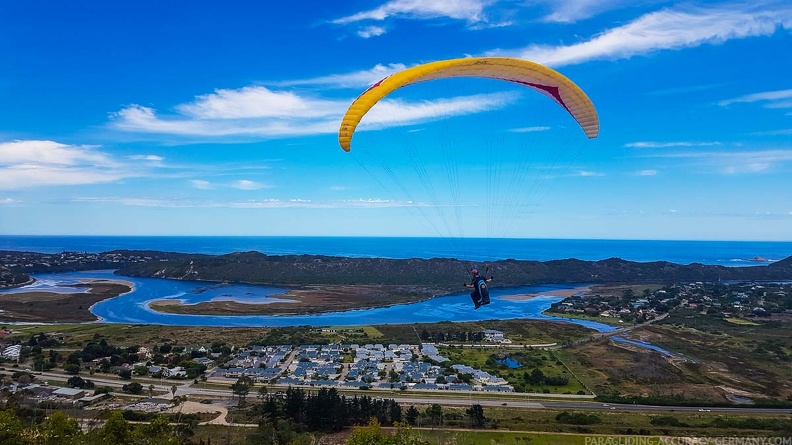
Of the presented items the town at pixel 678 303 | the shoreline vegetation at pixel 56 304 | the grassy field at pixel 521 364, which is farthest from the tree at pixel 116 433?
the town at pixel 678 303

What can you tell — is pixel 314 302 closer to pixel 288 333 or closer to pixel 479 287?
pixel 288 333

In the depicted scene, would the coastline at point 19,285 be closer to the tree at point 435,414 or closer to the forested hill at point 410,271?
the forested hill at point 410,271

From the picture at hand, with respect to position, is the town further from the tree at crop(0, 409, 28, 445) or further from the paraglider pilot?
the tree at crop(0, 409, 28, 445)

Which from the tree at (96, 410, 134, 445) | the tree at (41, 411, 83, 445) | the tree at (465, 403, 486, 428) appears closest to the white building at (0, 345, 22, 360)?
the tree at (41, 411, 83, 445)

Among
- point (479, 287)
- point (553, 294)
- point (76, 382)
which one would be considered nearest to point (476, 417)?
point (479, 287)

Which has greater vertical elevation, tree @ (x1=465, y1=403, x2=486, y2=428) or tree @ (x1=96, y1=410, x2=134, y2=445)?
tree @ (x1=96, y1=410, x2=134, y2=445)

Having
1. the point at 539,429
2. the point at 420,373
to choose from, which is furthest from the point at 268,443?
the point at 420,373
